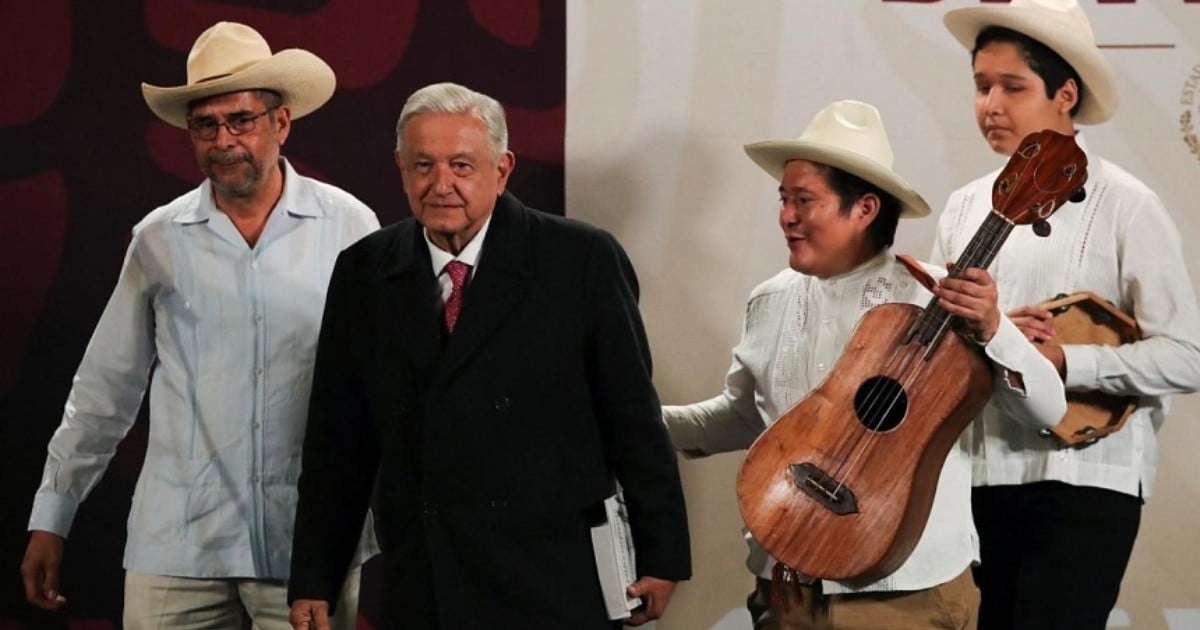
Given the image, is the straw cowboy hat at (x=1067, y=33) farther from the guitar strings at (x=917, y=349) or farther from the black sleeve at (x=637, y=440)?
the black sleeve at (x=637, y=440)

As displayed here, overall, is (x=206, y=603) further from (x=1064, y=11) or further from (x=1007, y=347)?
(x=1064, y=11)

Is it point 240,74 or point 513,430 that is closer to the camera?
point 513,430

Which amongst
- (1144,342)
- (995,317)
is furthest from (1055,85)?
(995,317)

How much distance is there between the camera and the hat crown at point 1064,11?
3.46 m

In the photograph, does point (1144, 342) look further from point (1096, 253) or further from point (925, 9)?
point (925, 9)

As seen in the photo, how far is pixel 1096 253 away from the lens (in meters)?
3.42

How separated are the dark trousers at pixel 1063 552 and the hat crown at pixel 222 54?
1.92m

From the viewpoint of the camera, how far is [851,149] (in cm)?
319

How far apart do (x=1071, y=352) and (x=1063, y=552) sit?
430 mm

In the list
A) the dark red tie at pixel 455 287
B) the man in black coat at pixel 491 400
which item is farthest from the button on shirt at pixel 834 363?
the dark red tie at pixel 455 287

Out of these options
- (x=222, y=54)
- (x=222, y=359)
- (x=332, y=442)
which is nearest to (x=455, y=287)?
(x=332, y=442)

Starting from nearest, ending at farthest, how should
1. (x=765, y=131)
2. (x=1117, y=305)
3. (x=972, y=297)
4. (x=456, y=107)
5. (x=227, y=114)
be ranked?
1. (x=972, y=297)
2. (x=456, y=107)
3. (x=1117, y=305)
4. (x=227, y=114)
5. (x=765, y=131)

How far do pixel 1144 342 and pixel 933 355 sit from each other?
0.69 m

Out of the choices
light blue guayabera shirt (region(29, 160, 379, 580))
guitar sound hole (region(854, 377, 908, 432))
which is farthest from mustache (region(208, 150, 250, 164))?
guitar sound hole (region(854, 377, 908, 432))
